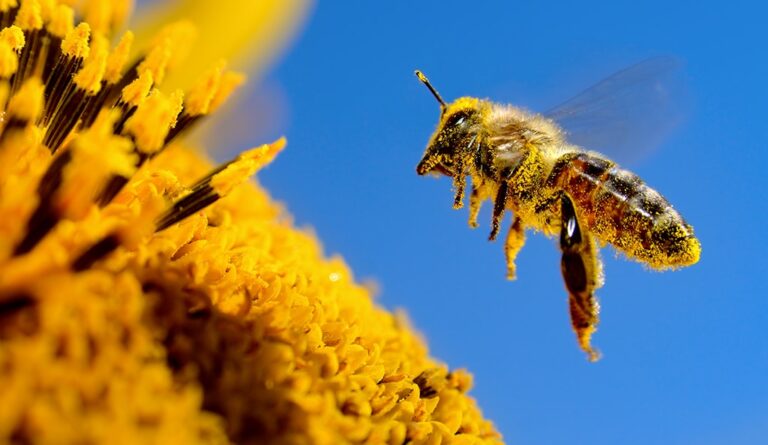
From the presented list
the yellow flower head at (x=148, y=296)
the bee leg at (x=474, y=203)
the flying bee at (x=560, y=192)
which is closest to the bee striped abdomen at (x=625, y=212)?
the flying bee at (x=560, y=192)

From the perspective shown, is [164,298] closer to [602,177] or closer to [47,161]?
[47,161]

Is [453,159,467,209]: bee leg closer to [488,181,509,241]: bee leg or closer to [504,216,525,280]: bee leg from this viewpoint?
[488,181,509,241]: bee leg

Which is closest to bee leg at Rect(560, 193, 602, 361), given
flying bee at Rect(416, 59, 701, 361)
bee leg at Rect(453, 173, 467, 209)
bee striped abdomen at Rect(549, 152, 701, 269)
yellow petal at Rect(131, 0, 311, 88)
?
flying bee at Rect(416, 59, 701, 361)

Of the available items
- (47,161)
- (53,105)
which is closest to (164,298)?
(47,161)

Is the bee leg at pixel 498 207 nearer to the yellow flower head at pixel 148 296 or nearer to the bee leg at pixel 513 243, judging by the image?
the bee leg at pixel 513 243

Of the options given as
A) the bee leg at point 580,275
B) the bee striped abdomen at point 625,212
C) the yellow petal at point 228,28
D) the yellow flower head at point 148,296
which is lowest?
the yellow flower head at point 148,296

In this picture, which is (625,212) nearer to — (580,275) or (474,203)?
(580,275)
